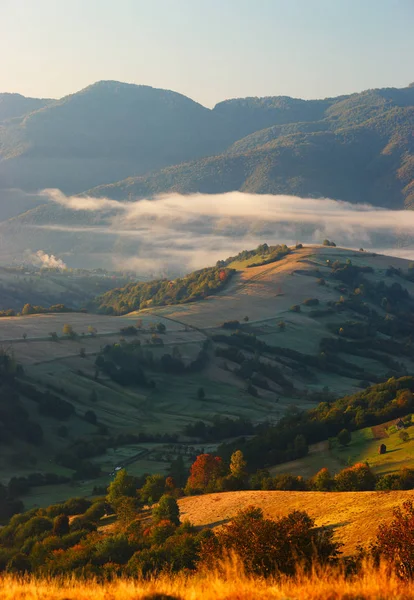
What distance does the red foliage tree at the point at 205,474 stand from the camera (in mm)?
97363

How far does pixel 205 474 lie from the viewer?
10369cm

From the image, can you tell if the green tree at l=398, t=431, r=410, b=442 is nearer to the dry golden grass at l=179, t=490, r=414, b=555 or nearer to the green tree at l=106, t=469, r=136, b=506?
the dry golden grass at l=179, t=490, r=414, b=555

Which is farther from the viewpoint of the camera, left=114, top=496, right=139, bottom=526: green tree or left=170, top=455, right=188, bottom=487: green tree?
left=170, top=455, right=188, bottom=487: green tree

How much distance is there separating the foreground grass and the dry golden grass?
1996cm

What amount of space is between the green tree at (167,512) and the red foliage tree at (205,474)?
17.9 meters

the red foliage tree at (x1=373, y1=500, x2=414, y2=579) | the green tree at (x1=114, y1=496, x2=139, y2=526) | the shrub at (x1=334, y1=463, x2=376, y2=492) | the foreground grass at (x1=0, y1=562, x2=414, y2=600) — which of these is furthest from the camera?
the green tree at (x1=114, y1=496, x2=139, y2=526)

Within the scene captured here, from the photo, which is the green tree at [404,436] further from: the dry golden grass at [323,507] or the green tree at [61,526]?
the green tree at [61,526]

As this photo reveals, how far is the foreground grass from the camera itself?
2377 cm

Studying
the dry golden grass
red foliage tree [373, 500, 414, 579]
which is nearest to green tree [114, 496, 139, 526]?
the dry golden grass

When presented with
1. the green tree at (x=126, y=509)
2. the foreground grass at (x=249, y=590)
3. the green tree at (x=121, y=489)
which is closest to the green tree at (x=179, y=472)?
the green tree at (x=121, y=489)

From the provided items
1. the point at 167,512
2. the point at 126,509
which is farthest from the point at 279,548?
Answer: the point at 126,509

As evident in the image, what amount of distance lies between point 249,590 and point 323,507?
41.1 m

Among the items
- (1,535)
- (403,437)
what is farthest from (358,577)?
(403,437)

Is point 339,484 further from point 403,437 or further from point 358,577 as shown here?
point 358,577
